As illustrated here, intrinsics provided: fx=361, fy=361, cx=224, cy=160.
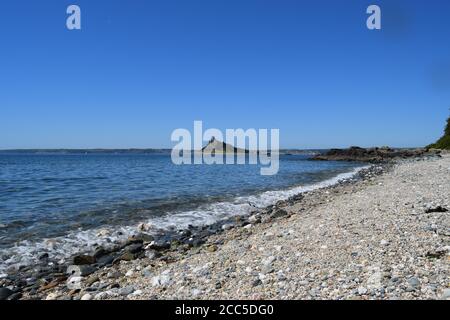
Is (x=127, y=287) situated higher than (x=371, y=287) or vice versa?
(x=371, y=287)

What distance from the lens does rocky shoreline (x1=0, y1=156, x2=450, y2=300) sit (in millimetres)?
5340

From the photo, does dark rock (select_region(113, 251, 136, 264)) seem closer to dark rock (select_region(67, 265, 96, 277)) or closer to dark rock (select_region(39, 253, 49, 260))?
dark rock (select_region(67, 265, 96, 277))

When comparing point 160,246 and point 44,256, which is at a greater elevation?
point 160,246

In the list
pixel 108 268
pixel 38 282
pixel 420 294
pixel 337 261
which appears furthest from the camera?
pixel 108 268

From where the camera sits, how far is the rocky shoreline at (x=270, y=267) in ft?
17.5

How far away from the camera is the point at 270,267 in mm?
6504

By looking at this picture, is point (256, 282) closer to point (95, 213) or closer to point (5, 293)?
point (5, 293)

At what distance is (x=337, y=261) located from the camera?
6.39 metres

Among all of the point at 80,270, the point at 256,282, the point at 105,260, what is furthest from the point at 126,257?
the point at 256,282

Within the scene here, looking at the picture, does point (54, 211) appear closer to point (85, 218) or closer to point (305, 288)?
point (85, 218)

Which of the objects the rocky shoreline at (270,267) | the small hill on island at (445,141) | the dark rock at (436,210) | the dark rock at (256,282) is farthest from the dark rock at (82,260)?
the small hill on island at (445,141)

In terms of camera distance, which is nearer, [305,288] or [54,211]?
[305,288]
